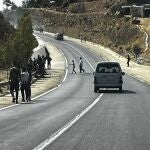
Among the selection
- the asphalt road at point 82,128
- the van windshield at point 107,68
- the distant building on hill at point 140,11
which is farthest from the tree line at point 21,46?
the distant building on hill at point 140,11

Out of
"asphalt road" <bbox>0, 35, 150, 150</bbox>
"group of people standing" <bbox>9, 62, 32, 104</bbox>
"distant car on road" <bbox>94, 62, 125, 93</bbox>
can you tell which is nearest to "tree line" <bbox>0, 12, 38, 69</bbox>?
"distant car on road" <bbox>94, 62, 125, 93</bbox>

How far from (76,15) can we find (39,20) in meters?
17.0

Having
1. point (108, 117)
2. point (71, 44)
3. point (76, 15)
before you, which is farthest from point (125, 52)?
point (108, 117)

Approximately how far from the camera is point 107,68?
37.2 m

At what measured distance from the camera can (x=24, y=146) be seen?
39.3 ft

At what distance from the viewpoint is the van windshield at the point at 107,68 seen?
36.9m

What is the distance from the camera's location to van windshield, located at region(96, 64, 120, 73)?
36906mm

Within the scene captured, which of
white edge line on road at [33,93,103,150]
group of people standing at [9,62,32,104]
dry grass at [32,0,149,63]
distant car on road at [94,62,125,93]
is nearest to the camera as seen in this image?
white edge line on road at [33,93,103,150]

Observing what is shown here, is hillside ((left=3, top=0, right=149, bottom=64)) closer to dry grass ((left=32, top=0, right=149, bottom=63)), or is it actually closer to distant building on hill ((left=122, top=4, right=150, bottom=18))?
dry grass ((left=32, top=0, right=149, bottom=63))

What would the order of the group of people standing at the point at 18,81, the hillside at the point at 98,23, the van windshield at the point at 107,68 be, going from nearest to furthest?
the group of people standing at the point at 18,81 < the van windshield at the point at 107,68 < the hillside at the point at 98,23

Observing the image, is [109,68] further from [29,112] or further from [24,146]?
[24,146]

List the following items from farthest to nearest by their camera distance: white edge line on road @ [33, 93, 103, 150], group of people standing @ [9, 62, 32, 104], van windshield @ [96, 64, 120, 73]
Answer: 1. van windshield @ [96, 64, 120, 73]
2. group of people standing @ [9, 62, 32, 104]
3. white edge line on road @ [33, 93, 103, 150]

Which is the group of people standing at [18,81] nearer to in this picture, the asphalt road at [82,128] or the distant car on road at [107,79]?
the asphalt road at [82,128]

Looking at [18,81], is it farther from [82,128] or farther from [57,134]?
[57,134]
